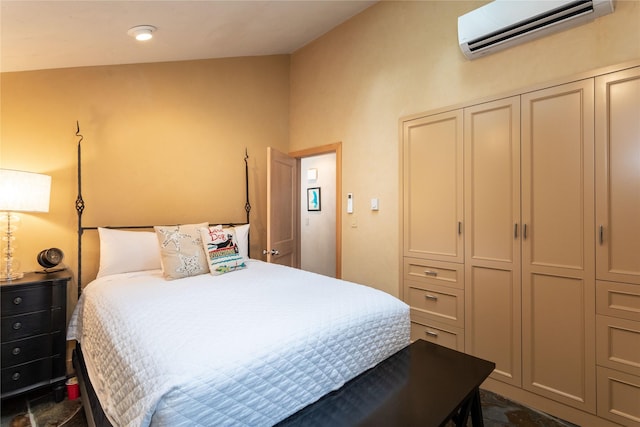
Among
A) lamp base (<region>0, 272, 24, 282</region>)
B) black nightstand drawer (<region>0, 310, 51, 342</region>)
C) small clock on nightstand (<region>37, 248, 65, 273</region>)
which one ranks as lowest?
black nightstand drawer (<region>0, 310, 51, 342</region>)

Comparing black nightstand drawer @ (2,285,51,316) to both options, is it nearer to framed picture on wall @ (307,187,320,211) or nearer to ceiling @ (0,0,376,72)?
ceiling @ (0,0,376,72)

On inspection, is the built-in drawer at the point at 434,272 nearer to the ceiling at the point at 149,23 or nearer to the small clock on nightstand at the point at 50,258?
the ceiling at the point at 149,23

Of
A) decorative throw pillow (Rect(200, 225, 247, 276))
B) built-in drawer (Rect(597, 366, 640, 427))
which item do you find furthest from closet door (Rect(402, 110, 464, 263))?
decorative throw pillow (Rect(200, 225, 247, 276))

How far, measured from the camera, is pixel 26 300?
75.4 inches

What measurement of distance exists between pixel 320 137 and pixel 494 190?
191cm

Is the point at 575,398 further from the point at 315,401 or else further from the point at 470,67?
the point at 470,67

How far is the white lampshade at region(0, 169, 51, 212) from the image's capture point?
Answer: 74.4 inches

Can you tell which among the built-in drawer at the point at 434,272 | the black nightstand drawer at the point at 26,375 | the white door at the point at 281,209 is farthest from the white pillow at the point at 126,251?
the built-in drawer at the point at 434,272

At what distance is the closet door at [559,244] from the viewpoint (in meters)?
1.77

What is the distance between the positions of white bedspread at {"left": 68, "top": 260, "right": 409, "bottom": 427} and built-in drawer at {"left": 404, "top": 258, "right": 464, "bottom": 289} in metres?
0.82

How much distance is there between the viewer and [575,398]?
1.81 m

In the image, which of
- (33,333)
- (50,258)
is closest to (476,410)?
(33,333)

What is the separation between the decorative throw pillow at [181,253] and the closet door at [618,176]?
2.58 meters

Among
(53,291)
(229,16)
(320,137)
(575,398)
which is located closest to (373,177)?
(320,137)
